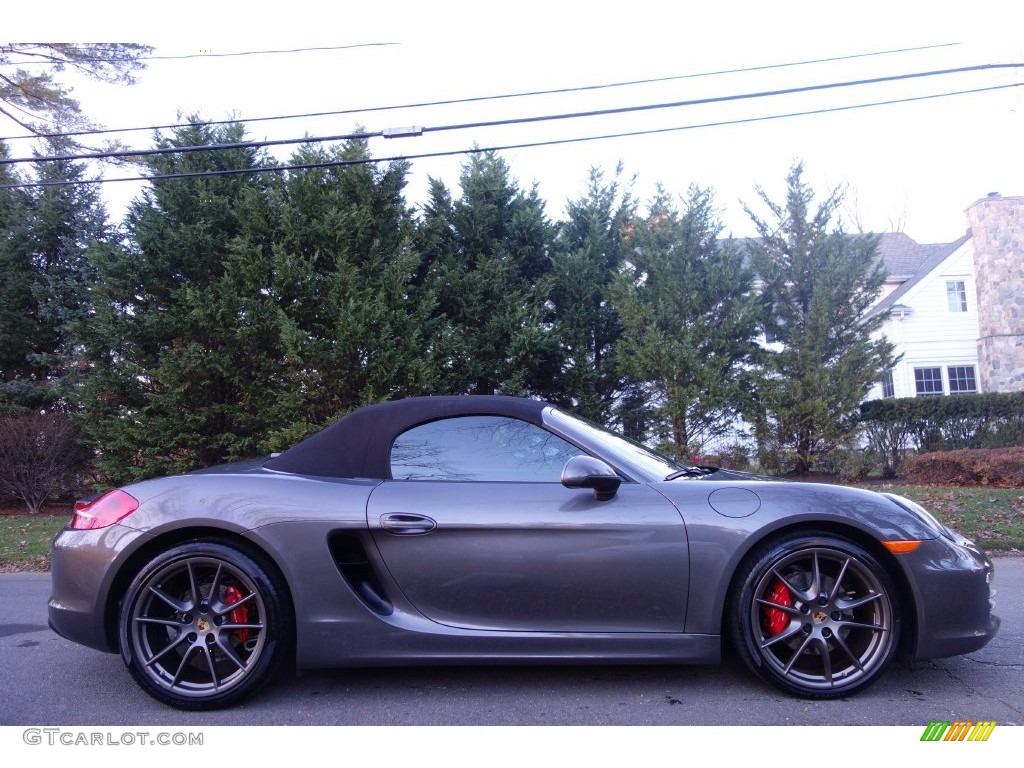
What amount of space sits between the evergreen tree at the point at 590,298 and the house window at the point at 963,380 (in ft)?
48.3

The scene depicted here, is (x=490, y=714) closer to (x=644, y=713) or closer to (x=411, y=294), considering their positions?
(x=644, y=713)

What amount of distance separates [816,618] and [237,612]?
2533 mm

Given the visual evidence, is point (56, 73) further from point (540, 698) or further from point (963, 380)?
point (963, 380)

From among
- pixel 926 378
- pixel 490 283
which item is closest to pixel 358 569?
pixel 490 283

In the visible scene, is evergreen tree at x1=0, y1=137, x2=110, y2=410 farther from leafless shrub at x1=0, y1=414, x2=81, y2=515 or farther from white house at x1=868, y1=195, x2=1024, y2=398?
white house at x1=868, y1=195, x2=1024, y2=398

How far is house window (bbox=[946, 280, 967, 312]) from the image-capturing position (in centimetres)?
2217

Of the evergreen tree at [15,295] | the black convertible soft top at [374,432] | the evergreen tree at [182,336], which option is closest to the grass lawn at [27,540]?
the evergreen tree at [182,336]

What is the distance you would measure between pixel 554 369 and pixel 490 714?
8.87 m

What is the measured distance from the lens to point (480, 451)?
11.2ft

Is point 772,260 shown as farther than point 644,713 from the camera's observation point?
Yes

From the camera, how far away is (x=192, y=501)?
10.8 feet

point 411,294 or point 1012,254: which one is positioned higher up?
point 1012,254

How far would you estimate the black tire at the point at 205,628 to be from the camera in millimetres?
3127
